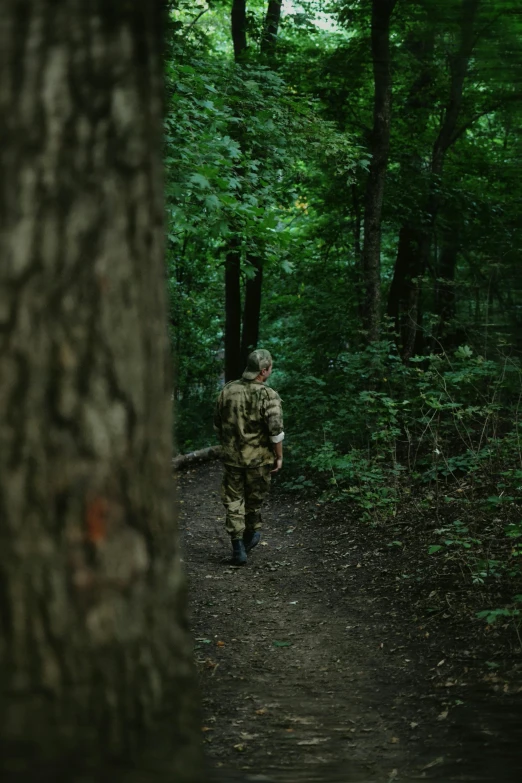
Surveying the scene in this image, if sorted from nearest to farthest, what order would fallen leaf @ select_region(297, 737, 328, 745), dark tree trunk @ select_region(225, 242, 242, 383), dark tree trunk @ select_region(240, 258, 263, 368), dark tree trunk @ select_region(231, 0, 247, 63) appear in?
fallen leaf @ select_region(297, 737, 328, 745), dark tree trunk @ select_region(231, 0, 247, 63), dark tree trunk @ select_region(240, 258, 263, 368), dark tree trunk @ select_region(225, 242, 242, 383)

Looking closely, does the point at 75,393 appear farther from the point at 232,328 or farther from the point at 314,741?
the point at 232,328

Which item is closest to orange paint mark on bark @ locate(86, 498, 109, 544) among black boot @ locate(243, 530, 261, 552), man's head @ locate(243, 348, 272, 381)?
man's head @ locate(243, 348, 272, 381)

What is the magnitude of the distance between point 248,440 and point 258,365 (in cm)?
83

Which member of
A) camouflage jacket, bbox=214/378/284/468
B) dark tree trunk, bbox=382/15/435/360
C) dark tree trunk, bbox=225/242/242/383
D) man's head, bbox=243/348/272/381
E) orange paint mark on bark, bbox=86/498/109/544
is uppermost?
dark tree trunk, bbox=382/15/435/360

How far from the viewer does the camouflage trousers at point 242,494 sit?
8.61 metres

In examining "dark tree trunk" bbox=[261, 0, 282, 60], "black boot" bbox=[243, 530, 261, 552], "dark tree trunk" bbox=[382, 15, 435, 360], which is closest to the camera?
"black boot" bbox=[243, 530, 261, 552]

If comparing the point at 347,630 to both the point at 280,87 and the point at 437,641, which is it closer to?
the point at 437,641

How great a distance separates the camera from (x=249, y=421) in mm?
8562

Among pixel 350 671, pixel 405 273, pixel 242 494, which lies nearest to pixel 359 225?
pixel 405 273

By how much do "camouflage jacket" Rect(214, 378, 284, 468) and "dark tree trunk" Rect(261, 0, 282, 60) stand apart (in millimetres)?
8806

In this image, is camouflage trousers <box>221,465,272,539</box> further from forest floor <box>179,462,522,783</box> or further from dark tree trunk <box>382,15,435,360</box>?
dark tree trunk <box>382,15,435,360</box>

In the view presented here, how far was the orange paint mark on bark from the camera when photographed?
6.21 ft

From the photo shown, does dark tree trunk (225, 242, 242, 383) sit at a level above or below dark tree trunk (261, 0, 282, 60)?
below

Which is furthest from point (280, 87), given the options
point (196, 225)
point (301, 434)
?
point (301, 434)
